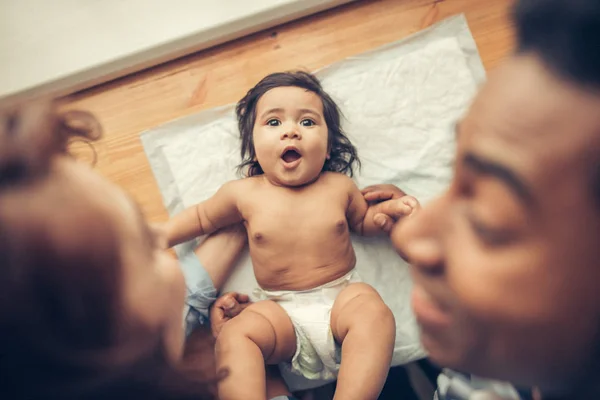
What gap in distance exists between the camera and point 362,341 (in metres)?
0.78

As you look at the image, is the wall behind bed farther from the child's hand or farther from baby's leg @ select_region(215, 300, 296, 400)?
baby's leg @ select_region(215, 300, 296, 400)

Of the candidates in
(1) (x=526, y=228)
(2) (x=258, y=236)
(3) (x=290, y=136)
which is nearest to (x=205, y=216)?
(2) (x=258, y=236)

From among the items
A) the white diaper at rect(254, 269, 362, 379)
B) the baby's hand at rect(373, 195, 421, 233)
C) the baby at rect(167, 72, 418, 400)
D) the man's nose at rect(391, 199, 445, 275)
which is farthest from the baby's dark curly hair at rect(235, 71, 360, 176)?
the man's nose at rect(391, 199, 445, 275)

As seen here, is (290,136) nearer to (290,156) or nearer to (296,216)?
(290,156)

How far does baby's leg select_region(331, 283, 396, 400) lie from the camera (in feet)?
2.47

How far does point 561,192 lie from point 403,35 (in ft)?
2.54

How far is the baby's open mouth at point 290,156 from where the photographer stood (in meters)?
0.90

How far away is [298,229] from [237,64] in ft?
1.31

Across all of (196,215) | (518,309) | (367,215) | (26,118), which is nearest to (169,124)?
(196,215)

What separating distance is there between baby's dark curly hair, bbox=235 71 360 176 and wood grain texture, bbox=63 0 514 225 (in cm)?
7

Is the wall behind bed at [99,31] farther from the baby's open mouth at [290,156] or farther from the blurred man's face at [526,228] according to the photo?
the blurred man's face at [526,228]

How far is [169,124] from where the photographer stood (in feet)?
3.30

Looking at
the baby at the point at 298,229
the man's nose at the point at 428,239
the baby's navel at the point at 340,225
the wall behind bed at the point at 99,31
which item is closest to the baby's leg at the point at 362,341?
the baby at the point at 298,229

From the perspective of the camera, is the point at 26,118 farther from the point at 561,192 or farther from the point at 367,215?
the point at 367,215
